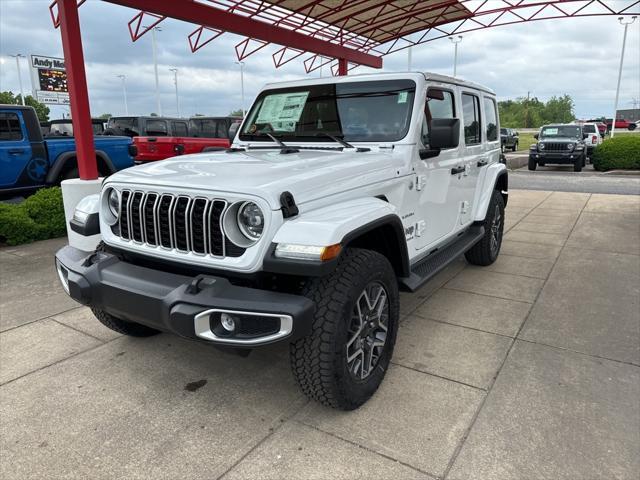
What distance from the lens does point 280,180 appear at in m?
2.48

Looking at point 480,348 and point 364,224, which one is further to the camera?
point 480,348

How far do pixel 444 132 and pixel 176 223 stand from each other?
1874 mm

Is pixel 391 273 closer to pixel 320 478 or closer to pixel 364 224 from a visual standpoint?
pixel 364 224

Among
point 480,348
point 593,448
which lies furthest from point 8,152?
point 593,448

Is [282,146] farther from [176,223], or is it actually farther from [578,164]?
[578,164]

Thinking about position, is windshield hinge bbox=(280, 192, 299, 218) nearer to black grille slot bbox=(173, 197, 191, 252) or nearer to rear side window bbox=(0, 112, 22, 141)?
black grille slot bbox=(173, 197, 191, 252)

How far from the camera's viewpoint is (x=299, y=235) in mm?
2271

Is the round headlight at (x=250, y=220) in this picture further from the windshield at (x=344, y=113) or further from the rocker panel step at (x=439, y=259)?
the windshield at (x=344, y=113)

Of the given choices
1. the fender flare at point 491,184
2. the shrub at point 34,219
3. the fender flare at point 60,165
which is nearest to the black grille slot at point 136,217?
the fender flare at point 491,184

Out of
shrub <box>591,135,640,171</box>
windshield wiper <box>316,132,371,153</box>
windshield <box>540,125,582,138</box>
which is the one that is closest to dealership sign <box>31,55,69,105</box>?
windshield <box>540,125,582,138</box>

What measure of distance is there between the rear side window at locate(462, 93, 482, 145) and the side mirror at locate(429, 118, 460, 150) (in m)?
1.32

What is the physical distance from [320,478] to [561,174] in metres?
17.9

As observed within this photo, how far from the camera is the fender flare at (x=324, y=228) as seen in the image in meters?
2.21

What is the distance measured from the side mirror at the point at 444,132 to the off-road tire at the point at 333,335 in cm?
110
